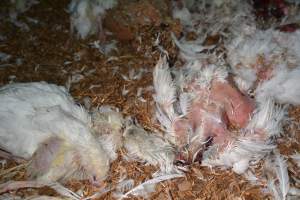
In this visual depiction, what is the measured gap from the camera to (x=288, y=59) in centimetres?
221

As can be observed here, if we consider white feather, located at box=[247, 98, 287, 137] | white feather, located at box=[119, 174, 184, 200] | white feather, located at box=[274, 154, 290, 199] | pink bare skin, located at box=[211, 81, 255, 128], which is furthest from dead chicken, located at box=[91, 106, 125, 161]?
white feather, located at box=[274, 154, 290, 199]

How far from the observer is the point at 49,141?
1.77 metres

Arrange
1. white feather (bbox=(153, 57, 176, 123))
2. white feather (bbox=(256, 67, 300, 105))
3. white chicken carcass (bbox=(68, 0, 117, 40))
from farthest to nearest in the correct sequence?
white chicken carcass (bbox=(68, 0, 117, 40)), white feather (bbox=(256, 67, 300, 105)), white feather (bbox=(153, 57, 176, 123))

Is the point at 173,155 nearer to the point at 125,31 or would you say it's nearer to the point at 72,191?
the point at 72,191

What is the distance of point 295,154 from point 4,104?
1.52m

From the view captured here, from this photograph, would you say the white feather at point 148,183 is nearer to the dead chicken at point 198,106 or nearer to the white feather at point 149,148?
the white feather at point 149,148

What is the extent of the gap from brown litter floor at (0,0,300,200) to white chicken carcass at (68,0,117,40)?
0.23 feet

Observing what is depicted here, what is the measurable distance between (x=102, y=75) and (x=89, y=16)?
466 mm

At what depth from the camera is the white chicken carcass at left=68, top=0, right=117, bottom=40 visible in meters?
2.49

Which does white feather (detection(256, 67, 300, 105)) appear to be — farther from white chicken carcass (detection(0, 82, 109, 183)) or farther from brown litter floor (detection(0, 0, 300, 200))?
white chicken carcass (detection(0, 82, 109, 183))

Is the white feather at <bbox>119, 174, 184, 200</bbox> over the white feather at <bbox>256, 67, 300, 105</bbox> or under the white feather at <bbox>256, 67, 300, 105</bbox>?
under

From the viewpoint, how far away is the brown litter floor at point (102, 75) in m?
1.87

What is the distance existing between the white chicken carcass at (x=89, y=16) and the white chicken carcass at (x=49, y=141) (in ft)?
2.77

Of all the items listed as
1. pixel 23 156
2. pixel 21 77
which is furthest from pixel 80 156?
pixel 21 77
